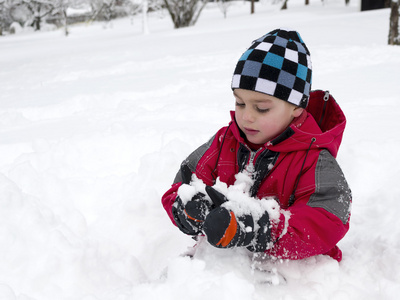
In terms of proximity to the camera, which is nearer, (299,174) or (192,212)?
(192,212)

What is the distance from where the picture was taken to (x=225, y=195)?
1.60 meters

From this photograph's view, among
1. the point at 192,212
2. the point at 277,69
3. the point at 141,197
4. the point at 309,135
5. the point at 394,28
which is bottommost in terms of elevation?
the point at 141,197

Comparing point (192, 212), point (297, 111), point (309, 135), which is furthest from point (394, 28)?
point (192, 212)

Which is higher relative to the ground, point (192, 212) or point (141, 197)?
point (192, 212)

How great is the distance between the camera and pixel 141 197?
254 centimetres

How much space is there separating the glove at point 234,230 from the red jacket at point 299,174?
72mm

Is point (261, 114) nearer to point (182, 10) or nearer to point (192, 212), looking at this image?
point (192, 212)

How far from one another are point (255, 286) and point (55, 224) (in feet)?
4.02

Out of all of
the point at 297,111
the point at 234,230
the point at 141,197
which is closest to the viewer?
the point at 234,230

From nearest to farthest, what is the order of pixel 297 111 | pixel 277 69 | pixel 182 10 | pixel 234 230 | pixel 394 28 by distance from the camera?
pixel 234 230, pixel 277 69, pixel 297 111, pixel 394 28, pixel 182 10

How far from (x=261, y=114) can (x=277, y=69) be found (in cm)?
21

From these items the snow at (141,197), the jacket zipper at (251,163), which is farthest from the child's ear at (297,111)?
the snow at (141,197)

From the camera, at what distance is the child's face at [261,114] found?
5.57ft

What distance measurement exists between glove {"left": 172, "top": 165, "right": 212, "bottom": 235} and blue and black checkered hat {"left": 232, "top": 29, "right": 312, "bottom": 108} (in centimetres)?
54
